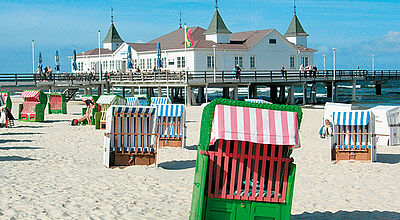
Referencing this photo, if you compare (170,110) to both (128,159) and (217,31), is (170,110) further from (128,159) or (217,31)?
(217,31)

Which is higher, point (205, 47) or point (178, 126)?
point (205, 47)

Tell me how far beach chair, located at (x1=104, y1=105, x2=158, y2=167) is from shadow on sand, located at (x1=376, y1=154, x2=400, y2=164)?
17.9ft

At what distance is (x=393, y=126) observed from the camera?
1627cm

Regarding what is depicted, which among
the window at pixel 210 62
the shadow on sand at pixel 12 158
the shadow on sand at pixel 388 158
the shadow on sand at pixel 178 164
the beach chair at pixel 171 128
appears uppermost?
the window at pixel 210 62

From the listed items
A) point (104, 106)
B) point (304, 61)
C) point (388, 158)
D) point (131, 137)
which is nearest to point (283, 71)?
point (304, 61)

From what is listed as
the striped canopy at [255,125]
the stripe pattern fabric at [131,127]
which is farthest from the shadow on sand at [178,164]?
the striped canopy at [255,125]

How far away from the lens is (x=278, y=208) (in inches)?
242

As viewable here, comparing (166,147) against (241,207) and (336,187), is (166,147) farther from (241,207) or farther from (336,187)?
(241,207)

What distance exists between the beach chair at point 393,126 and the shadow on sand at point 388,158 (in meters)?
2.19

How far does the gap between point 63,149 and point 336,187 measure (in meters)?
7.32

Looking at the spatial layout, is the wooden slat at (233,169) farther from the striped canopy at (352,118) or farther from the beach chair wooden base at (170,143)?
the beach chair wooden base at (170,143)

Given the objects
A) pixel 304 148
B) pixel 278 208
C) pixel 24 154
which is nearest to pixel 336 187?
pixel 278 208

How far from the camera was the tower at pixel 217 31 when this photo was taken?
146 ft

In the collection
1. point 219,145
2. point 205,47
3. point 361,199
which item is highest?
point 205,47
